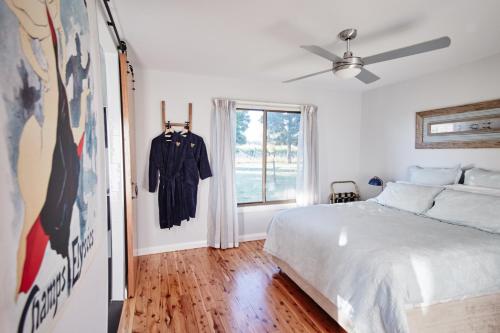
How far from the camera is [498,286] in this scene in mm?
1742

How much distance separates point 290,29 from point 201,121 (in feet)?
6.02

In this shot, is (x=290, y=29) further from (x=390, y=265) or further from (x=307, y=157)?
(x=307, y=157)

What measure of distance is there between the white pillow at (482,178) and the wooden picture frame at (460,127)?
12.7 inches

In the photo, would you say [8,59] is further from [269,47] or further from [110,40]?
[269,47]

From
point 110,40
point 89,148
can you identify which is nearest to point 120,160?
point 110,40

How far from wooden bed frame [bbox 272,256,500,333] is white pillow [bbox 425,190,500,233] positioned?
2.16ft

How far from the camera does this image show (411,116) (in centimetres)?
358

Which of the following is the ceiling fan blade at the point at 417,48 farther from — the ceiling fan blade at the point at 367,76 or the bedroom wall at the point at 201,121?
the bedroom wall at the point at 201,121

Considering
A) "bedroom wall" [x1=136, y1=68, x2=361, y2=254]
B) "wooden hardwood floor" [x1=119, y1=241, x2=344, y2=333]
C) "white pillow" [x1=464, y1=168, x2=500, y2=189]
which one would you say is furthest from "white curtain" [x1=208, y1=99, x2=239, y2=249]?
"white pillow" [x1=464, y1=168, x2=500, y2=189]

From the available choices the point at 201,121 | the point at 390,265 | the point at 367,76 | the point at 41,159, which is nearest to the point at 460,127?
the point at 367,76

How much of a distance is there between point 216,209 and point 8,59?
3.19 meters

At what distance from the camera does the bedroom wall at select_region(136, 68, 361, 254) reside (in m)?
3.29

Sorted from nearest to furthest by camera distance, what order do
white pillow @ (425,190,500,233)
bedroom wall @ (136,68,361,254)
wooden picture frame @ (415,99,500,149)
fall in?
white pillow @ (425,190,500,233) → wooden picture frame @ (415,99,500,149) → bedroom wall @ (136,68,361,254)

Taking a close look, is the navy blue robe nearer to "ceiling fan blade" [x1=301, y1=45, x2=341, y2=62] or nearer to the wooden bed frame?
"ceiling fan blade" [x1=301, y1=45, x2=341, y2=62]
